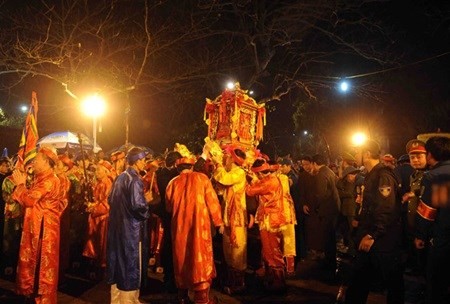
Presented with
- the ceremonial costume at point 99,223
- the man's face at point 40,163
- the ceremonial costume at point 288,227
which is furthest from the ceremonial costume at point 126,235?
the ceremonial costume at point 288,227

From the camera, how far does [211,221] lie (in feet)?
19.5

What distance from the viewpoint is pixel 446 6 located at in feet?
53.8

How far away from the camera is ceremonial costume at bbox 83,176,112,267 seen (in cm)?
699

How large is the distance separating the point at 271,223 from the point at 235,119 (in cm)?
703

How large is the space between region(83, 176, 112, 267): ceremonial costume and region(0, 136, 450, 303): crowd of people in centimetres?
2

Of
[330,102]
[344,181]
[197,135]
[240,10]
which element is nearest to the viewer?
[344,181]

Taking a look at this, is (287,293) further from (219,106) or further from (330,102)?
(330,102)

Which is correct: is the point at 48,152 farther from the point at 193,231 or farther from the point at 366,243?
the point at 366,243

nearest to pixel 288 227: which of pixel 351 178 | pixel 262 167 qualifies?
pixel 262 167

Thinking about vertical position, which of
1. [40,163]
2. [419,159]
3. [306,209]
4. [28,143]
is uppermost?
[28,143]

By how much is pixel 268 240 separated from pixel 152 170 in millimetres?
2563

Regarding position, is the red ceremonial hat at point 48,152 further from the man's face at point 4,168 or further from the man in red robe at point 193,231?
the man's face at point 4,168

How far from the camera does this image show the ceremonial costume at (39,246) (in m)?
5.05

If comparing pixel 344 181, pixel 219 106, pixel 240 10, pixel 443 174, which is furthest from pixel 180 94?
pixel 443 174
